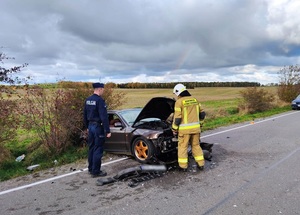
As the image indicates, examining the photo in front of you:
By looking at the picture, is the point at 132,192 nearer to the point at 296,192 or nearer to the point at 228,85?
the point at 296,192

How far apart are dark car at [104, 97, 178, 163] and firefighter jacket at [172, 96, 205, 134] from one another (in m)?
0.60

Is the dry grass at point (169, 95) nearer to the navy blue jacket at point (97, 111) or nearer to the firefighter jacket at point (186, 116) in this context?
the navy blue jacket at point (97, 111)

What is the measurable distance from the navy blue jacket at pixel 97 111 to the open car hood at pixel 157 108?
116cm

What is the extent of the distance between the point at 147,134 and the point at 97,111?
1343mm

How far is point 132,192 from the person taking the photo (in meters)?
4.93

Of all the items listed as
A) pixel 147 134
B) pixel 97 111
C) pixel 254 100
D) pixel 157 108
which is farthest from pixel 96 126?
pixel 254 100

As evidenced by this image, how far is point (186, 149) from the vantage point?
6.12 m

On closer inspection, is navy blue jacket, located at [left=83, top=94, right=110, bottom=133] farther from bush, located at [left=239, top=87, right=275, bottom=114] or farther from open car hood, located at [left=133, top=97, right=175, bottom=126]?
bush, located at [left=239, top=87, right=275, bottom=114]

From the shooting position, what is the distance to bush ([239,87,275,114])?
72.1 feet

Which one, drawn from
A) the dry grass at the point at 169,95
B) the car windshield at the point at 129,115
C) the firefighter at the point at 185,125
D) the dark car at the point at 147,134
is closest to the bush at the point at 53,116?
the dark car at the point at 147,134

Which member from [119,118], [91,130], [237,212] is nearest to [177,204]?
[237,212]

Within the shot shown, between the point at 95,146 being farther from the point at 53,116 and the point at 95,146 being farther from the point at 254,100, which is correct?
the point at 254,100

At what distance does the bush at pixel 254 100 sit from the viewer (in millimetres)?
21969

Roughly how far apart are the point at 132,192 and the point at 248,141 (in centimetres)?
575
